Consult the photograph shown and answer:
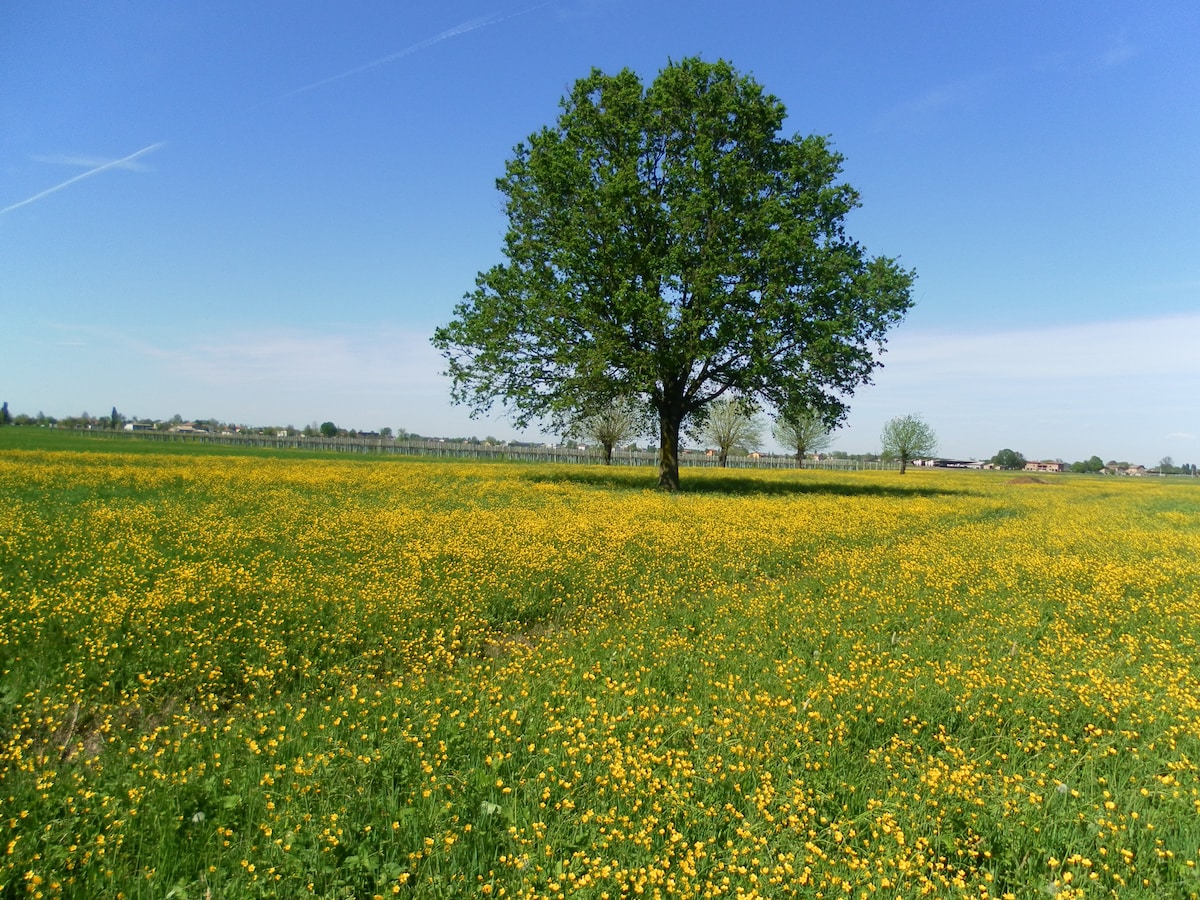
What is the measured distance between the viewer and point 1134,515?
88.2 feet

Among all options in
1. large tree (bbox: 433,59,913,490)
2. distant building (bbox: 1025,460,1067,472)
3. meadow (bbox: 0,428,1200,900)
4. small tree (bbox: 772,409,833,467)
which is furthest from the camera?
distant building (bbox: 1025,460,1067,472)

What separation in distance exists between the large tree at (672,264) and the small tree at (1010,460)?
19010 centimetres

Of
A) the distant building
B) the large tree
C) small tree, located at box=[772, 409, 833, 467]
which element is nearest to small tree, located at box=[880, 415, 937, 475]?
small tree, located at box=[772, 409, 833, 467]

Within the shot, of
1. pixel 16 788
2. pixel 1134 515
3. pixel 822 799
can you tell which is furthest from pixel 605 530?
pixel 1134 515

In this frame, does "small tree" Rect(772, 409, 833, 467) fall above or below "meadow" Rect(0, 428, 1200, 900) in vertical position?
above

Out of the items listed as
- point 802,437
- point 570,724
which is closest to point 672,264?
point 570,724

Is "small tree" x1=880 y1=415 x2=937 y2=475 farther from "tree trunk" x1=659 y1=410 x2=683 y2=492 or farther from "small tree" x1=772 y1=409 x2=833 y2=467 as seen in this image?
"tree trunk" x1=659 y1=410 x2=683 y2=492

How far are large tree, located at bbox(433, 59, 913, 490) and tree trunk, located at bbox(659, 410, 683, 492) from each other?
0.31 ft

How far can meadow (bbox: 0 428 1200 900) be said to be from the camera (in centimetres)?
Result: 362

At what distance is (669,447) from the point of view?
28.8 metres

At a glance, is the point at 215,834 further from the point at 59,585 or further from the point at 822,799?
the point at 59,585

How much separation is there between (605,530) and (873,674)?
833 cm

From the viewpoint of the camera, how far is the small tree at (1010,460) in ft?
614

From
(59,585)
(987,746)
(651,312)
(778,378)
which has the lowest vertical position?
(987,746)
